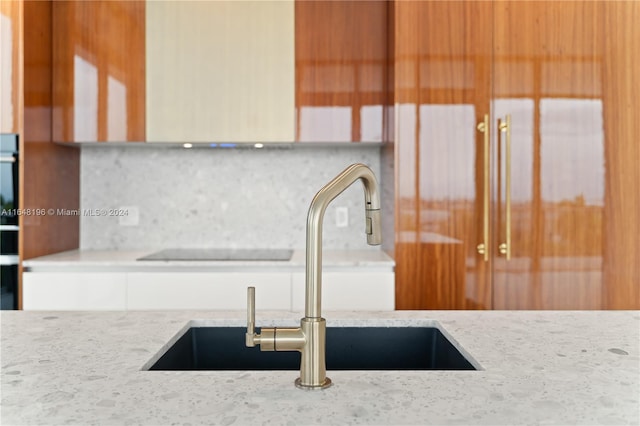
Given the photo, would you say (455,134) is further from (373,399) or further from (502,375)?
(373,399)

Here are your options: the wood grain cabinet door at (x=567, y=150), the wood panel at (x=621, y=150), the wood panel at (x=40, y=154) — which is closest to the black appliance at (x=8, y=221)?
the wood panel at (x=40, y=154)

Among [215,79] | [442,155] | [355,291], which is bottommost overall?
[355,291]

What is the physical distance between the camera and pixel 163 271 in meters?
2.47

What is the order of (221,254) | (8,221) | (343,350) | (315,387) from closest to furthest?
1. (315,387)
2. (343,350)
3. (8,221)
4. (221,254)

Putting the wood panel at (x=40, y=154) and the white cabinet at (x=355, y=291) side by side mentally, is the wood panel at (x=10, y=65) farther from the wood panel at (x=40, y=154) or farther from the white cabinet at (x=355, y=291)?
the white cabinet at (x=355, y=291)

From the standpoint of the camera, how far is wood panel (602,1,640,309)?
2496mm

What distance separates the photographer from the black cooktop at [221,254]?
2621 mm

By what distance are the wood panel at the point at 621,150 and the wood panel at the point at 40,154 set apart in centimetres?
272

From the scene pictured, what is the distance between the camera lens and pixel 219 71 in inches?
106

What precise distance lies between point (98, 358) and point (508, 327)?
86 cm

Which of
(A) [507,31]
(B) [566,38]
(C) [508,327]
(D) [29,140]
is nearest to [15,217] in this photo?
(D) [29,140]

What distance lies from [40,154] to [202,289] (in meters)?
1.06

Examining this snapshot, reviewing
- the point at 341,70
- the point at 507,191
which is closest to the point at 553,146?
the point at 507,191

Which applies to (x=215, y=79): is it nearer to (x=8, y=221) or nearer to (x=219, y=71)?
(x=219, y=71)
